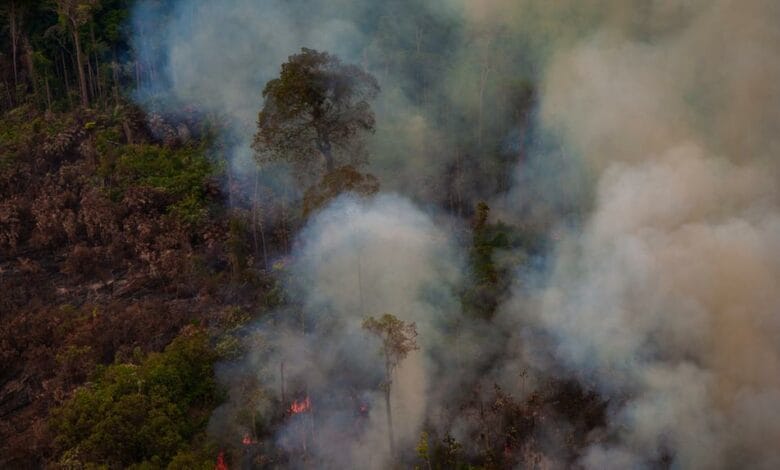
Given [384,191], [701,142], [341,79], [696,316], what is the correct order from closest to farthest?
[696,316]
[341,79]
[701,142]
[384,191]

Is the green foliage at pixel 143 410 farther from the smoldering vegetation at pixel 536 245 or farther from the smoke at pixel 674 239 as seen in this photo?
the smoke at pixel 674 239

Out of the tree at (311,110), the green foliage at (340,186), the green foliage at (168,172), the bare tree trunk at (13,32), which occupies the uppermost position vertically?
the bare tree trunk at (13,32)

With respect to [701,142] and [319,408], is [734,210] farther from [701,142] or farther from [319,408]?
[319,408]

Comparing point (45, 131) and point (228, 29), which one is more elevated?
point (228, 29)

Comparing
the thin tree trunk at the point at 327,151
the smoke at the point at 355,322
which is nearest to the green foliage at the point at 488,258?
the smoke at the point at 355,322

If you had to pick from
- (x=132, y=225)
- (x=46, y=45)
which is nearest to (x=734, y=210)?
(x=132, y=225)

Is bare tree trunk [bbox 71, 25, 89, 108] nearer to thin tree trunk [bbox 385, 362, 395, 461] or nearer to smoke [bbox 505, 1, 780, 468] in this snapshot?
smoke [bbox 505, 1, 780, 468]
